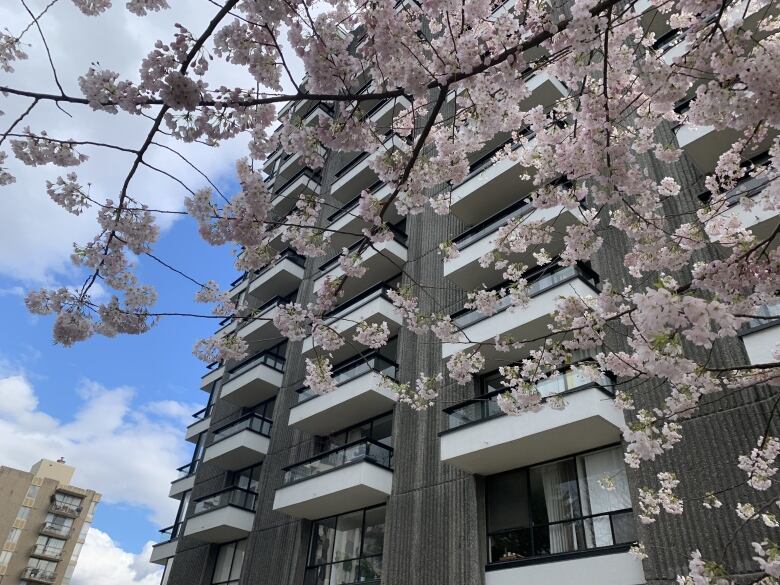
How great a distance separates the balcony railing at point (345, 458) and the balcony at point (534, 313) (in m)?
2.58

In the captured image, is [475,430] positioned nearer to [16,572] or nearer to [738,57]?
[738,57]

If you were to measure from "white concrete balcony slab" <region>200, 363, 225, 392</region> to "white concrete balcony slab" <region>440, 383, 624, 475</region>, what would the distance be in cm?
1340

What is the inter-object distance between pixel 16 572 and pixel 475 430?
2437 inches

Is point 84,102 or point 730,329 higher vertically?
point 84,102

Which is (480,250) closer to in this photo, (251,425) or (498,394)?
(498,394)

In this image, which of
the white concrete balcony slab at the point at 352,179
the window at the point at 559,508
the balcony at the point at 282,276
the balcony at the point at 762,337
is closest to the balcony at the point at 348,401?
the window at the point at 559,508

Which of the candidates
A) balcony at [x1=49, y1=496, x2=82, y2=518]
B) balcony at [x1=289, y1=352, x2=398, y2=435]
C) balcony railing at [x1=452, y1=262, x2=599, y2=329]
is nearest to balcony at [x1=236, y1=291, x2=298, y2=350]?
balcony at [x1=289, y1=352, x2=398, y2=435]

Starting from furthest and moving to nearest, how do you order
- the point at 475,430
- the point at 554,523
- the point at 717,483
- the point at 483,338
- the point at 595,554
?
the point at 483,338 < the point at 475,430 < the point at 554,523 < the point at 595,554 < the point at 717,483

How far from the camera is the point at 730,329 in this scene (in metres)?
3.63

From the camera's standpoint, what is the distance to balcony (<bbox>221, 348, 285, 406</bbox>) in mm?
17391

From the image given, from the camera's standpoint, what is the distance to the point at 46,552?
55812 mm

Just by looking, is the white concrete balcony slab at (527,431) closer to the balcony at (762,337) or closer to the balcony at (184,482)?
the balcony at (762,337)

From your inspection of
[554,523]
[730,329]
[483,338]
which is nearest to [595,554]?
[554,523]

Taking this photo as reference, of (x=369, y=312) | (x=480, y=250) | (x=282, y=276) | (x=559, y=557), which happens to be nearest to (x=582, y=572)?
(x=559, y=557)
